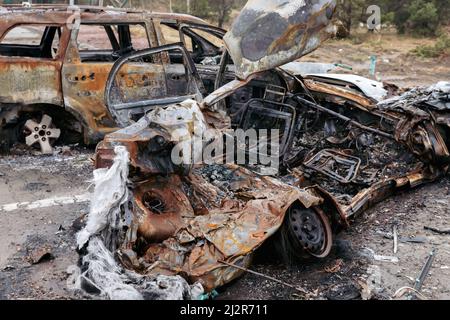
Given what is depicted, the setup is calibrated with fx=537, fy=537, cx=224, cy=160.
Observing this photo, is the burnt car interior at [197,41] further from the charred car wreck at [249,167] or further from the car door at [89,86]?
the charred car wreck at [249,167]

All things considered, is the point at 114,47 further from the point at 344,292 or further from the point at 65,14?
the point at 344,292

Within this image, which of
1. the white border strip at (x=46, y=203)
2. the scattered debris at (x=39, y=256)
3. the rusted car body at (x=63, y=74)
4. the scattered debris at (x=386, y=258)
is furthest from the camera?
the rusted car body at (x=63, y=74)

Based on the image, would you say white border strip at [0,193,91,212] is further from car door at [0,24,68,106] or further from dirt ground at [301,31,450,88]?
dirt ground at [301,31,450,88]

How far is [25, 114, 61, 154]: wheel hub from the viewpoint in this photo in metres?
7.07

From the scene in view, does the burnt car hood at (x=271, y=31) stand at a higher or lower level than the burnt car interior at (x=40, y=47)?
higher

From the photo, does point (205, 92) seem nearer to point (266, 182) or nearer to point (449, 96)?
point (266, 182)

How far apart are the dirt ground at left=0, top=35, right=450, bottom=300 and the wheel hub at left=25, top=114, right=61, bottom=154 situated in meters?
0.16

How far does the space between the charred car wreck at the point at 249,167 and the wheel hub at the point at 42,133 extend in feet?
3.81

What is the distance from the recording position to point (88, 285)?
3068 millimetres

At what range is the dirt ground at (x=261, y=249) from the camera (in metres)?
4.09

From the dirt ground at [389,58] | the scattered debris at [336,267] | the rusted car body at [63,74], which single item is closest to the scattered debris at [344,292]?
the scattered debris at [336,267]

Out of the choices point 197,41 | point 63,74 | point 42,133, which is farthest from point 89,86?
point 197,41

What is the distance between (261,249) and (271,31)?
2008 millimetres
